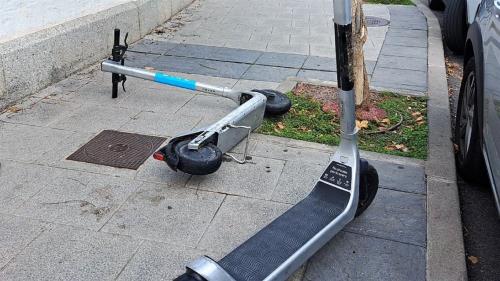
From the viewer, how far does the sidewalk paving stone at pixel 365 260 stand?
2844 millimetres

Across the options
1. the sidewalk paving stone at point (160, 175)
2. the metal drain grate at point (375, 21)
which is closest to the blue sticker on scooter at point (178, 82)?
the sidewalk paving stone at point (160, 175)

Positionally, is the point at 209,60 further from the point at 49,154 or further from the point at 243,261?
the point at 243,261

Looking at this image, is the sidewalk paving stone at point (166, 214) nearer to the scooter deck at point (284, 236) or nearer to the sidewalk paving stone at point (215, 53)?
the scooter deck at point (284, 236)

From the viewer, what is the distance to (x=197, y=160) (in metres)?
3.42

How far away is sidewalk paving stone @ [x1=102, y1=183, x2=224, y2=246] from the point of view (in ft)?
10.1

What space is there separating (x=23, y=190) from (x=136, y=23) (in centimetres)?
436

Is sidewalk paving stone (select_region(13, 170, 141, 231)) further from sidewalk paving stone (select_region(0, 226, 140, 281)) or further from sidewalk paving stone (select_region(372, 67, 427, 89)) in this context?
sidewalk paving stone (select_region(372, 67, 427, 89))

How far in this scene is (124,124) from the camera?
4605 mm

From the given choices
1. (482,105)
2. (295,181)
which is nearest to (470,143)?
(482,105)

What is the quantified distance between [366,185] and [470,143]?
0.94m

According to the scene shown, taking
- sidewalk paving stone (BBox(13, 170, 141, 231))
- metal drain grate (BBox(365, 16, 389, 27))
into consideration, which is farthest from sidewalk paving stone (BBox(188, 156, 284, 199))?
metal drain grate (BBox(365, 16, 389, 27))

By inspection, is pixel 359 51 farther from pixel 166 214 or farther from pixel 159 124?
pixel 166 214

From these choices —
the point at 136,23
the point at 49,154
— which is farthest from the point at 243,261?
the point at 136,23

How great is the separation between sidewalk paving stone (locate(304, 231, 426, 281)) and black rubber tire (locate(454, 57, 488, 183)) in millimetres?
994
